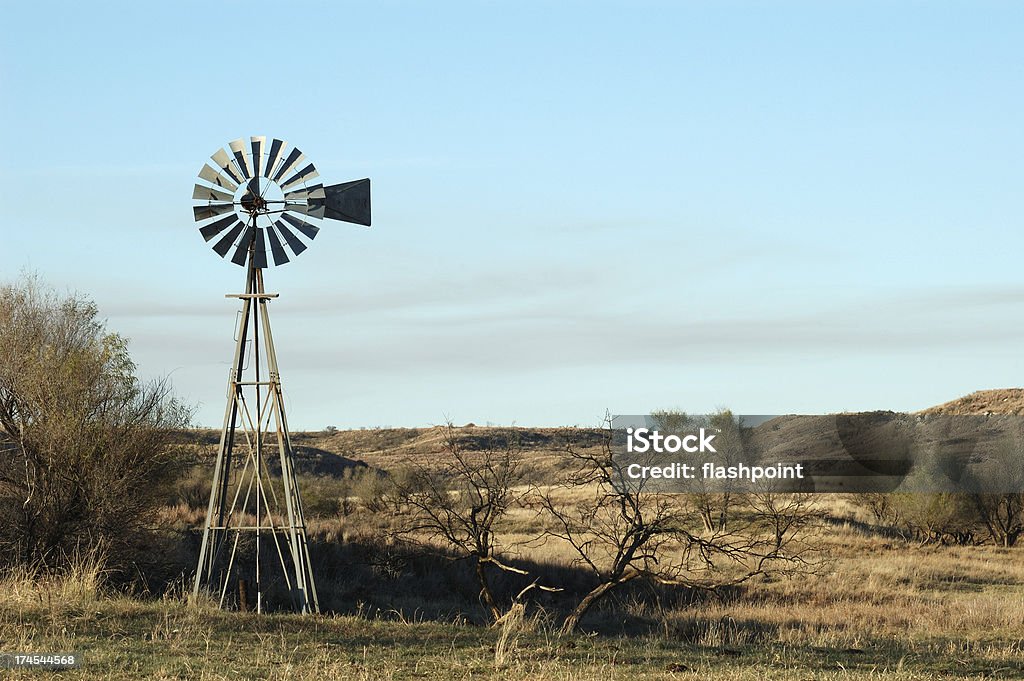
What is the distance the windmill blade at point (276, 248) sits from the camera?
14719 millimetres

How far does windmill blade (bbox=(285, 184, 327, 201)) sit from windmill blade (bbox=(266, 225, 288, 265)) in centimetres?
49

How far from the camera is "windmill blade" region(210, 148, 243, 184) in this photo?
48.3 feet

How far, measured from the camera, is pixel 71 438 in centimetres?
1948

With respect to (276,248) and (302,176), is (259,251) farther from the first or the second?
(302,176)

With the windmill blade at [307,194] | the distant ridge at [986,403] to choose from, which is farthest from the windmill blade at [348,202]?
the distant ridge at [986,403]

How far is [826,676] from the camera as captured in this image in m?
9.18

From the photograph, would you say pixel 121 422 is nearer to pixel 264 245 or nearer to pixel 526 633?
pixel 264 245

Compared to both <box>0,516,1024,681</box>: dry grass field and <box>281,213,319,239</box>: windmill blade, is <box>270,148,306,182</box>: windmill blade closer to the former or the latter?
Result: <box>281,213,319,239</box>: windmill blade

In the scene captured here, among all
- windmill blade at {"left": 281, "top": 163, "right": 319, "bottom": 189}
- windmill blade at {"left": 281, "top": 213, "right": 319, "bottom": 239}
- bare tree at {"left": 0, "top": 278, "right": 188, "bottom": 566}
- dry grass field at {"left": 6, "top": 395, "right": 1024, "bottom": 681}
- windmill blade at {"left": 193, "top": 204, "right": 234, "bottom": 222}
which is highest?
windmill blade at {"left": 281, "top": 163, "right": 319, "bottom": 189}

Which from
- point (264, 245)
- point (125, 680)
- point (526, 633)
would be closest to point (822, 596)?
point (526, 633)

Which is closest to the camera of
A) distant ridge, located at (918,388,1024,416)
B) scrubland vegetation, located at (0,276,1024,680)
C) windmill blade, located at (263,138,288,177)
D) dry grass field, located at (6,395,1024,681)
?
dry grass field, located at (6,395,1024,681)

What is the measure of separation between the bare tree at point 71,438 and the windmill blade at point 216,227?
505 cm

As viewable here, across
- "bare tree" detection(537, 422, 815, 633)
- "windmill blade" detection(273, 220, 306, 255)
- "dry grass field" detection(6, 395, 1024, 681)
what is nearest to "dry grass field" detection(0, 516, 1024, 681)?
"dry grass field" detection(6, 395, 1024, 681)

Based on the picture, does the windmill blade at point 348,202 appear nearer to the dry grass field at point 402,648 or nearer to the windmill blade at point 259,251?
the windmill blade at point 259,251
